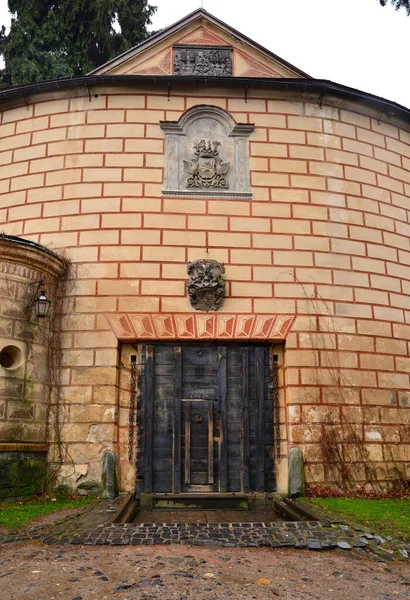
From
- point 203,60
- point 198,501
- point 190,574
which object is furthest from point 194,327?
point 203,60

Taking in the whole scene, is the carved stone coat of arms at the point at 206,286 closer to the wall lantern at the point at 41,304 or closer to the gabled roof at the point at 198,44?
the wall lantern at the point at 41,304

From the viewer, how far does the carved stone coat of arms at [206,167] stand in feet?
36.5

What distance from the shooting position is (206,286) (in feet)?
33.7

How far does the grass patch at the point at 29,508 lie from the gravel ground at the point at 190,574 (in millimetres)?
1215

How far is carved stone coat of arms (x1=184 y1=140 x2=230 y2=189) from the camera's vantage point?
1113 cm

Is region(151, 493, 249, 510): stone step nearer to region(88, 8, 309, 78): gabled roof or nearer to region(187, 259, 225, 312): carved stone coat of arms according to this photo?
region(187, 259, 225, 312): carved stone coat of arms

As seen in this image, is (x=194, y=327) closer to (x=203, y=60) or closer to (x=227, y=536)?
(x=227, y=536)

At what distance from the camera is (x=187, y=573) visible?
17.2 ft

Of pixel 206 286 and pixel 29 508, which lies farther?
pixel 206 286

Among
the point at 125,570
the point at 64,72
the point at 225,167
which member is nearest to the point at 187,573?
the point at 125,570

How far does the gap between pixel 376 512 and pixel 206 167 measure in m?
7.03

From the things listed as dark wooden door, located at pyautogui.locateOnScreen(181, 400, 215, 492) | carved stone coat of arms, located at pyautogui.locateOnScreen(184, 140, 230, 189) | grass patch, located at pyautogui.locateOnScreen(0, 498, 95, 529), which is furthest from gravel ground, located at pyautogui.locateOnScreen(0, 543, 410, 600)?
carved stone coat of arms, located at pyautogui.locateOnScreen(184, 140, 230, 189)

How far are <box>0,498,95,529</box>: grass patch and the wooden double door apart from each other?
4.18 feet

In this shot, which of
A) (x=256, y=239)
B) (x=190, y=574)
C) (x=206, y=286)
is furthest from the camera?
(x=256, y=239)
